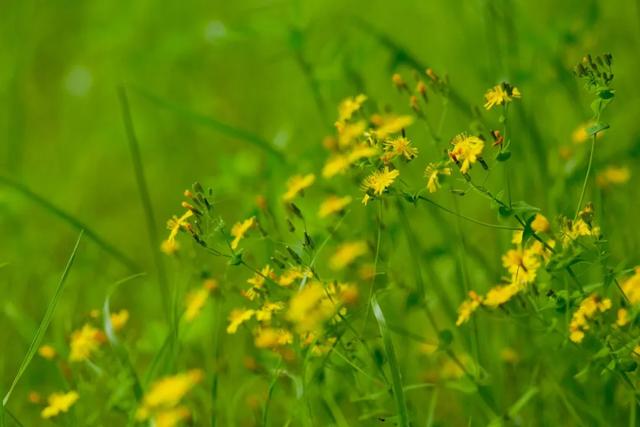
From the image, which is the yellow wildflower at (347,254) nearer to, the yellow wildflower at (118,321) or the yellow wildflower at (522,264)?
the yellow wildflower at (522,264)

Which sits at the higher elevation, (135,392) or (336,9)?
(336,9)

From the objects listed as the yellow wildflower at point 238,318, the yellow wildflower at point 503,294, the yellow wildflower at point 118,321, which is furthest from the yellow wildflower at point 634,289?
the yellow wildflower at point 118,321

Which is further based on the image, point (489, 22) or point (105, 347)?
point (489, 22)

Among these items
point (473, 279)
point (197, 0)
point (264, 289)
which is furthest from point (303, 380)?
point (197, 0)

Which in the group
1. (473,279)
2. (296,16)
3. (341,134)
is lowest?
(473,279)


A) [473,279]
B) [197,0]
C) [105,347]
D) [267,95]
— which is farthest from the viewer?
[197,0]

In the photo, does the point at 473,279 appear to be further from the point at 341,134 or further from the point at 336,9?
the point at 336,9

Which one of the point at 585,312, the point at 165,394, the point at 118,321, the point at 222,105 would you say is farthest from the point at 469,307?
the point at 222,105

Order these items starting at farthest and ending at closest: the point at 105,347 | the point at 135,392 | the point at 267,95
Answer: the point at 267,95
the point at 105,347
the point at 135,392
